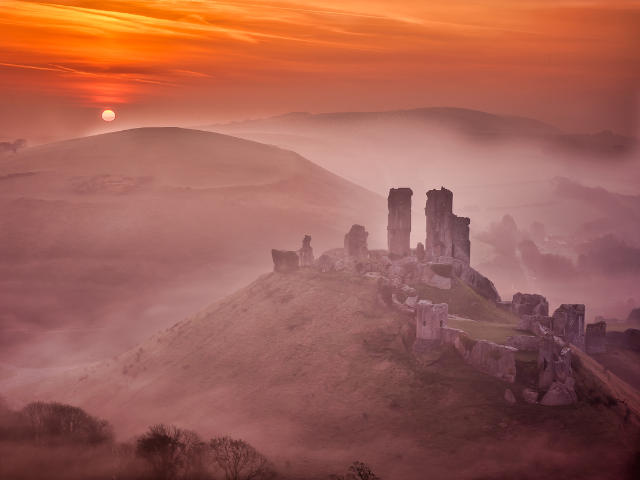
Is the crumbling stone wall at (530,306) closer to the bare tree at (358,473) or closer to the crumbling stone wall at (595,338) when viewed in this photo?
the crumbling stone wall at (595,338)

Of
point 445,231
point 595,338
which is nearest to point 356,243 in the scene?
point 445,231

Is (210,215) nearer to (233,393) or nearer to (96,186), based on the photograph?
(96,186)

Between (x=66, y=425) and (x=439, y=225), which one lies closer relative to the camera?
(x=66, y=425)

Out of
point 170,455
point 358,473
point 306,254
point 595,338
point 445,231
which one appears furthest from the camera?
point 306,254

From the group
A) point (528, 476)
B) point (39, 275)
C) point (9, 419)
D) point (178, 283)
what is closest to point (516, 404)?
point (528, 476)

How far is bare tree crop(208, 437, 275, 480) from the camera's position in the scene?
52.3 meters

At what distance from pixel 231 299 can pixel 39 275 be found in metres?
47.2

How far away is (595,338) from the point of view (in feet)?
251

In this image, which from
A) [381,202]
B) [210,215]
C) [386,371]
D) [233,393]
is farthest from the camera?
[381,202]

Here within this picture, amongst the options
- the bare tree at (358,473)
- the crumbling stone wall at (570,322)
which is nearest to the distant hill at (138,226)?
the bare tree at (358,473)

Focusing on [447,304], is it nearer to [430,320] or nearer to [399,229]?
[430,320]

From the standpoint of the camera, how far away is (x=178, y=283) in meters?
118

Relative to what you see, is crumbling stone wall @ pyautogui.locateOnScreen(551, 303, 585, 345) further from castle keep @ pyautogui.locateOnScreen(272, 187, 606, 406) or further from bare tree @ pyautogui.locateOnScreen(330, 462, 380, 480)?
bare tree @ pyautogui.locateOnScreen(330, 462, 380, 480)

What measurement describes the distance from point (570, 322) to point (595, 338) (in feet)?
18.0
